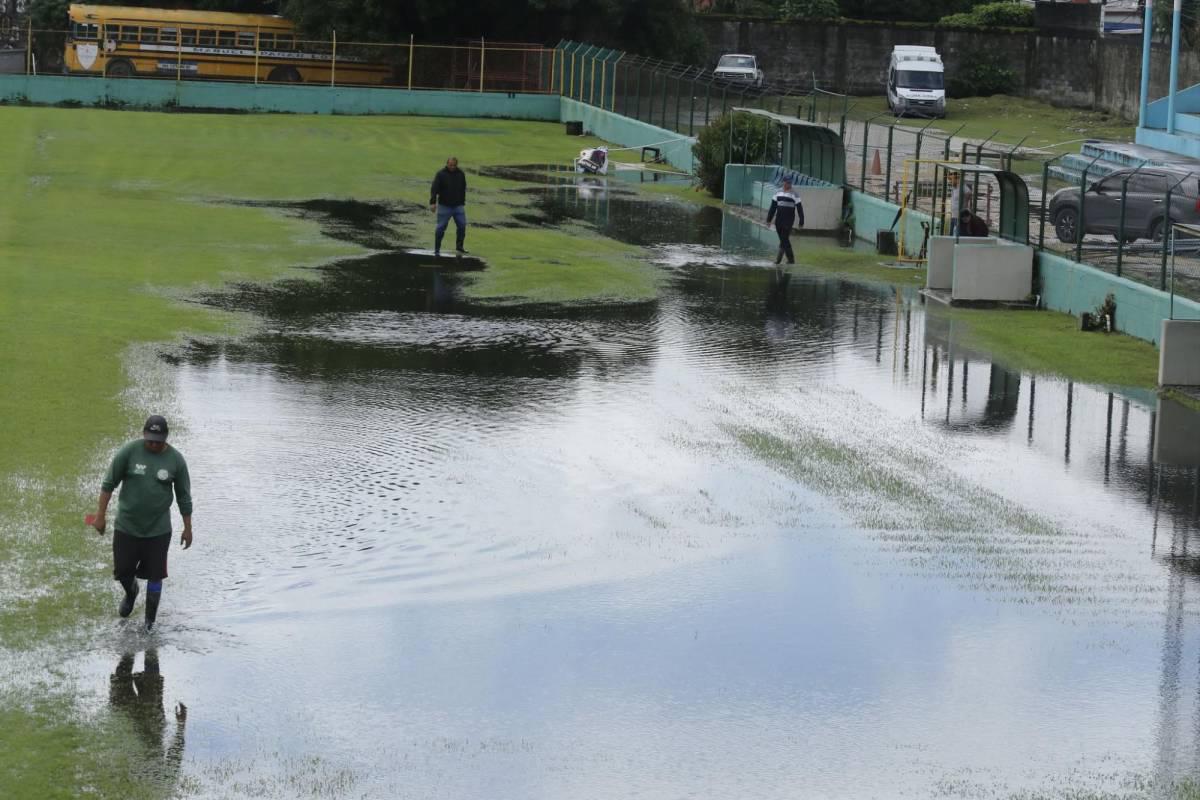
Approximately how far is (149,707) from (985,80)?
218ft

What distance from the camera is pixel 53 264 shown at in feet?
86.1

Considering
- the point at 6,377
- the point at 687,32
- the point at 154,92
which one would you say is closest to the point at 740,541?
the point at 6,377

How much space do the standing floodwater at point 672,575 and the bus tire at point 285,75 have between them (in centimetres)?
4433

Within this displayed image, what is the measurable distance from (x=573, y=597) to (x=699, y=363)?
8.68m

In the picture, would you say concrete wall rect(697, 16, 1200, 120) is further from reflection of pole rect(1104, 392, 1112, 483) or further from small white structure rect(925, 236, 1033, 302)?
reflection of pole rect(1104, 392, 1112, 483)

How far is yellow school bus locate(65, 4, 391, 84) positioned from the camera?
6044 centimetres

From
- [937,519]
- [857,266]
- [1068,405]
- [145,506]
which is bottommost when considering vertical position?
[937,519]

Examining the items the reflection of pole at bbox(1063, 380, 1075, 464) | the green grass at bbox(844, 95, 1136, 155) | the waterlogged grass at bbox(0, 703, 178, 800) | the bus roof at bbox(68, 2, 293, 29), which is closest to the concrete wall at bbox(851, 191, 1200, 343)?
the reflection of pole at bbox(1063, 380, 1075, 464)

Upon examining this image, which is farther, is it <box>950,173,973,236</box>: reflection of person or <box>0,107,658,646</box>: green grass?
<box>950,173,973,236</box>: reflection of person

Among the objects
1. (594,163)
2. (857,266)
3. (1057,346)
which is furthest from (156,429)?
(594,163)

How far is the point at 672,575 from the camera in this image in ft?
41.9

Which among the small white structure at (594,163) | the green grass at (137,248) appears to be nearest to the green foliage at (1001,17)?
the green grass at (137,248)

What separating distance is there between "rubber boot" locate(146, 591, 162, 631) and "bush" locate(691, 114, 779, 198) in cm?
2963

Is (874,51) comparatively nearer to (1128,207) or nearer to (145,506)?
(1128,207)
